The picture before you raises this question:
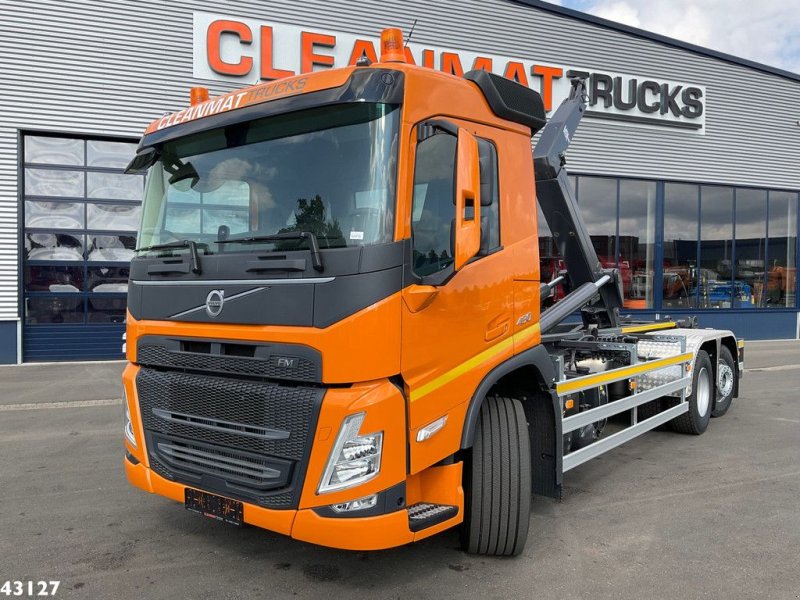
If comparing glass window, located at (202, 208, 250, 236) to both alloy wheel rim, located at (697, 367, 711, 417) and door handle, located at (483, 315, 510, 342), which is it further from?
alloy wheel rim, located at (697, 367, 711, 417)

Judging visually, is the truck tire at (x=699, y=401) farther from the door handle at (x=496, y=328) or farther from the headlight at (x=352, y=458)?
the headlight at (x=352, y=458)

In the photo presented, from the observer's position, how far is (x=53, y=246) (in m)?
12.4

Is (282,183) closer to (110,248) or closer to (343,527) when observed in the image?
(343,527)

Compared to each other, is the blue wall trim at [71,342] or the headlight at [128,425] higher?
the headlight at [128,425]

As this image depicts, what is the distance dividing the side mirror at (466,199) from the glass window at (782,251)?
18.9 metres

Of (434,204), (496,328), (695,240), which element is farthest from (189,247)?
(695,240)

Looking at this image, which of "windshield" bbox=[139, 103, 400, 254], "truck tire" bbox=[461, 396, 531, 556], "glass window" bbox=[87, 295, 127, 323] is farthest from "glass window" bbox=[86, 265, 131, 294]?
"truck tire" bbox=[461, 396, 531, 556]

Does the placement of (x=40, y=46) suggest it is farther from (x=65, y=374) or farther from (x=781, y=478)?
(x=781, y=478)

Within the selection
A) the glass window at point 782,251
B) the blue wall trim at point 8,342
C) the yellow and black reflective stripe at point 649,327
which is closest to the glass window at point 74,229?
the blue wall trim at point 8,342

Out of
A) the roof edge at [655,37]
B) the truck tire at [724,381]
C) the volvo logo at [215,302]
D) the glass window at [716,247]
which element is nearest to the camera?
the volvo logo at [215,302]

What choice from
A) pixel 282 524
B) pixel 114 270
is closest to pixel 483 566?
pixel 282 524

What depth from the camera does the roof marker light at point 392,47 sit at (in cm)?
339

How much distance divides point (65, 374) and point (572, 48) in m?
14.3

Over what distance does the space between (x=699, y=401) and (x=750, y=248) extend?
13.7m
